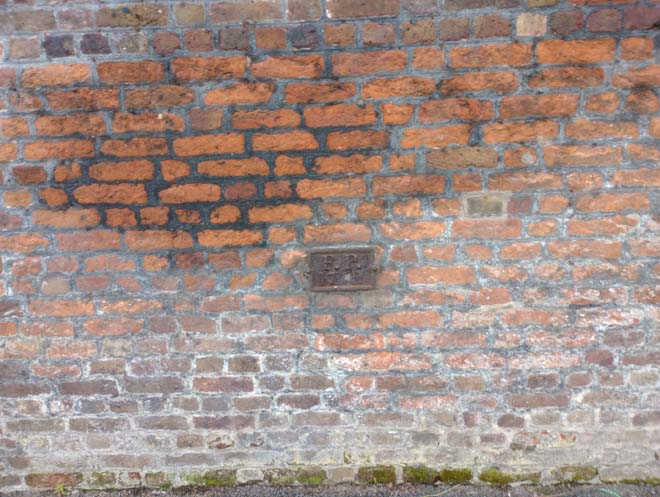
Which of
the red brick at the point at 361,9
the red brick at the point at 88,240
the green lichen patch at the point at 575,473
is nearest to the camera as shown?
the red brick at the point at 361,9

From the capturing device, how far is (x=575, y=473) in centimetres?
224

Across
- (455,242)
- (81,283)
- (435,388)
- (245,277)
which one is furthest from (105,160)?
(435,388)

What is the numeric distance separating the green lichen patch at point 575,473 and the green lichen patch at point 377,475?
29.2 inches

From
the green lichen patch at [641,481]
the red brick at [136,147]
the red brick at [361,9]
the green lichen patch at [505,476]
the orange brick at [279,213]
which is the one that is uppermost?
the red brick at [361,9]

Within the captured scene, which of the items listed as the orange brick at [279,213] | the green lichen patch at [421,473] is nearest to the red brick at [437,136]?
the orange brick at [279,213]

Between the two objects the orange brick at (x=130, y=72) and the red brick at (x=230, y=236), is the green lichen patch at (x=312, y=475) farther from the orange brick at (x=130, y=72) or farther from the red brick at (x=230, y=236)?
the orange brick at (x=130, y=72)

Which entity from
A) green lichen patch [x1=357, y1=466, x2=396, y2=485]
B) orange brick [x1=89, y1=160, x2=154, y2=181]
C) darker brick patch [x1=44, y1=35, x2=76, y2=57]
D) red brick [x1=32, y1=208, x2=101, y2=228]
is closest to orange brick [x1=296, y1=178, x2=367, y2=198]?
orange brick [x1=89, y1=160, x2=154, y2=181]

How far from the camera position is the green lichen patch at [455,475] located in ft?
7.38

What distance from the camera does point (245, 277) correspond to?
208 cm

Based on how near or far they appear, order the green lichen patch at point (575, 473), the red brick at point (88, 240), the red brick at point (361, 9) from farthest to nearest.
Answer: the green lichen patch at point (575, 473) < the red brick at point (88, 240) < the red brick at point (361, 9)

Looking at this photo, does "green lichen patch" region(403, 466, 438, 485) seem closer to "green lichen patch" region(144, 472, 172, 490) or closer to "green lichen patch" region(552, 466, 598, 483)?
"green lichen patch" region(552, 466, 598, 483)

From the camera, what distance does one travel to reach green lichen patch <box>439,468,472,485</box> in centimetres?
225

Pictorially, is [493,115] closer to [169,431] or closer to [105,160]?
[105,160]

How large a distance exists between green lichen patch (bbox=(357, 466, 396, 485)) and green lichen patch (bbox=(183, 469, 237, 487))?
0.59 metres
